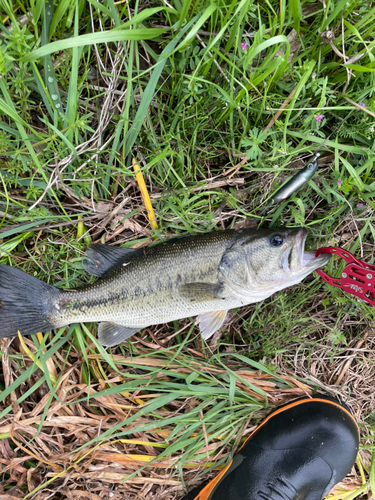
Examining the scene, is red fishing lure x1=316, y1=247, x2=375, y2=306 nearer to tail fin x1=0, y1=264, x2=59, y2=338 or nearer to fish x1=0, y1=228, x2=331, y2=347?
fish x1=0, y1=228, x2=331, y2=347

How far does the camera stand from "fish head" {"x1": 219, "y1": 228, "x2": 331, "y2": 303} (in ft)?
7.13

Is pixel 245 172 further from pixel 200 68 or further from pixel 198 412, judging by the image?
pixel 198 412

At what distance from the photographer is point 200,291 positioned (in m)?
2.24

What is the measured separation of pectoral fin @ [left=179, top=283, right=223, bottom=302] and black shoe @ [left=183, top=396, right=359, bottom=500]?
48.3 inches

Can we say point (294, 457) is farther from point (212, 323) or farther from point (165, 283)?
point (165, 283)

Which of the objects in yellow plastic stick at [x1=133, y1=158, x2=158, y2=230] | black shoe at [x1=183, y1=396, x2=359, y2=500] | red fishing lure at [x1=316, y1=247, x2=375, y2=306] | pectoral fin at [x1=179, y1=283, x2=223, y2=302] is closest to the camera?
red fishing lure at [x1=316, y1=247, x2=375, y2=306]

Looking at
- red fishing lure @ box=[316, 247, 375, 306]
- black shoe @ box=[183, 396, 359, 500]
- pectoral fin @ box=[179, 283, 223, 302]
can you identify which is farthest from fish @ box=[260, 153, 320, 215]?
black shoe @ box=[183, 396, 359, 500]

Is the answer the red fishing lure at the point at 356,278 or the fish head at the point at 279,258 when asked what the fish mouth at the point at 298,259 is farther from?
the red fishing lure at the point at 356,278

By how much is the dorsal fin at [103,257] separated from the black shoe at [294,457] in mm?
1848

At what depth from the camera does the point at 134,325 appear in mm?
2361

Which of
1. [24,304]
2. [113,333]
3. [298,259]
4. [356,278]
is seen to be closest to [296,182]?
[298,259]

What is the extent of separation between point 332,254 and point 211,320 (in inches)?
43.5

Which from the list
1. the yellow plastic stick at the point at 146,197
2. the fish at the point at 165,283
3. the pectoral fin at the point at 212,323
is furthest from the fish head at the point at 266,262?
the yellow plastic stick at the point at 146,197

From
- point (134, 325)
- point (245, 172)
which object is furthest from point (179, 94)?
point (134, 325)
